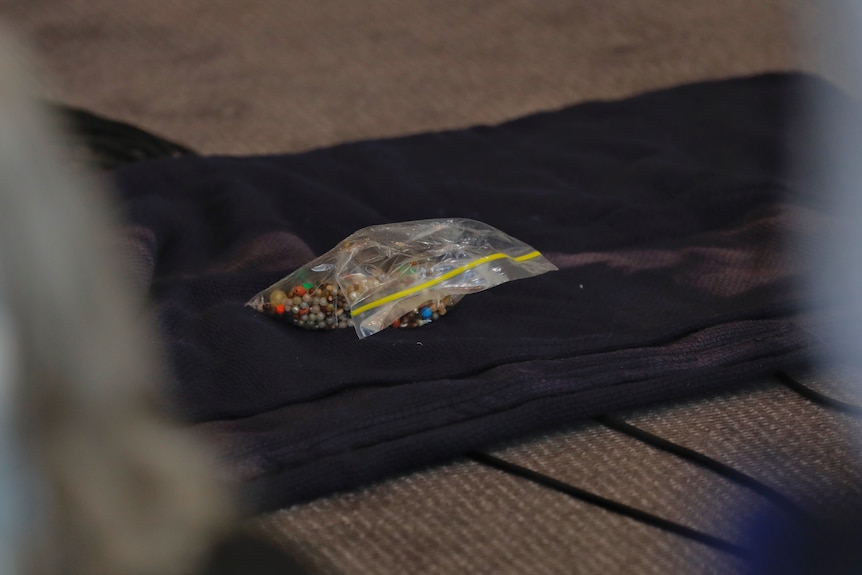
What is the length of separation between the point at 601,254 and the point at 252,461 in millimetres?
463

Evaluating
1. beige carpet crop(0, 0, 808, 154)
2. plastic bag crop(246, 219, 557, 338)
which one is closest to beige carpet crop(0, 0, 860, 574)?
beige carpet crop(0, 0, 808, 154)

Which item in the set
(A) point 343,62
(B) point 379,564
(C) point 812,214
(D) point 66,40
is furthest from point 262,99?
(B) point 379,564

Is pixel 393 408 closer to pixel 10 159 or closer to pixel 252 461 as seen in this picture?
pixel 252 461

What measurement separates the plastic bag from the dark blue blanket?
0.01m

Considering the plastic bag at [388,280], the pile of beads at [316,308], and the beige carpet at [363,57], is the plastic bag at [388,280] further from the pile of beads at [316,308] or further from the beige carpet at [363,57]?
the beige carpet at [363,57]

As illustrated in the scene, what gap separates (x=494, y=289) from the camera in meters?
0.89

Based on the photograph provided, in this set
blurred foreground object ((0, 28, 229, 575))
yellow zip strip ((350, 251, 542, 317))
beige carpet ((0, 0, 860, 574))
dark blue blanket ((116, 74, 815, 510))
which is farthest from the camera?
beige carpet ((0, 0, 860, 574))

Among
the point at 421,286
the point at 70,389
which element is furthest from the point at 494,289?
the point at 70,389

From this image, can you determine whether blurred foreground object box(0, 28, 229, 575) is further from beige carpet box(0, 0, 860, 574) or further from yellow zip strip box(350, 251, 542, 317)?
beige carpet box(0, 0, 860, 574)

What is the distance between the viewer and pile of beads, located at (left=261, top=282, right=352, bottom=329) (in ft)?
2.64

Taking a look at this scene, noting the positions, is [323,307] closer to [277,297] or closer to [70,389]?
[277,297]

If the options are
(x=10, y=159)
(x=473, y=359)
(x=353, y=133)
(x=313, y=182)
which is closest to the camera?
(x=10, y=159)

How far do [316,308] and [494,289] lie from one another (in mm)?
174

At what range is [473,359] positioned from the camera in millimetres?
746
